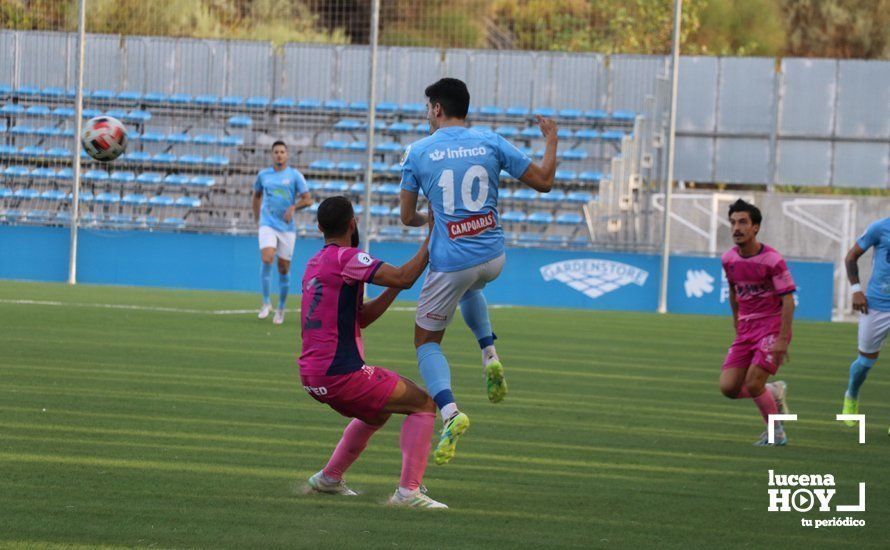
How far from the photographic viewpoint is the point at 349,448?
6.79 m

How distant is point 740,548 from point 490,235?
8.65 ft

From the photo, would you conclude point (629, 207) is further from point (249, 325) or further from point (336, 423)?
point (336, 423)

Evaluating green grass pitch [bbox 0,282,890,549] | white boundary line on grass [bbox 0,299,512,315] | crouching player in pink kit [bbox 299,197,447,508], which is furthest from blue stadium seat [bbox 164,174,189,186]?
crouching player in pink kit [bbox 299,197,447,508]

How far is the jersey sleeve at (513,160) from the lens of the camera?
7688 mm

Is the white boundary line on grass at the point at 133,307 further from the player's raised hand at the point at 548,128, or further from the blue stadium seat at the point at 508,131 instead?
the blue stadium seat at the point at 508,131

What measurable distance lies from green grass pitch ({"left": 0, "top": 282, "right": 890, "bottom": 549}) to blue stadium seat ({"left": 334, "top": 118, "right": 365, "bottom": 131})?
1627 cm

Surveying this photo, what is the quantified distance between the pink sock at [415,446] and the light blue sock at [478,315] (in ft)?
6.60

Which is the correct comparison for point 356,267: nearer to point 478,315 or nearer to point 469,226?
point 469,226

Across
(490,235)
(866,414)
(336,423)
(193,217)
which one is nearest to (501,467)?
(490,235)

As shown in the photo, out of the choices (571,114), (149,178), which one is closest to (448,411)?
(571,114)

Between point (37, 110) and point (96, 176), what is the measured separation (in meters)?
2.95

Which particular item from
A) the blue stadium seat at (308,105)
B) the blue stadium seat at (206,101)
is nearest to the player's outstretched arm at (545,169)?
the blue stadium seat at (308,105)

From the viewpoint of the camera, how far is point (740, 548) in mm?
5848

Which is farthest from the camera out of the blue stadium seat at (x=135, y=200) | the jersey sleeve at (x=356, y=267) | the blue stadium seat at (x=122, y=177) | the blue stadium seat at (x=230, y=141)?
the blue stadium seat at (x=230, y=141)
